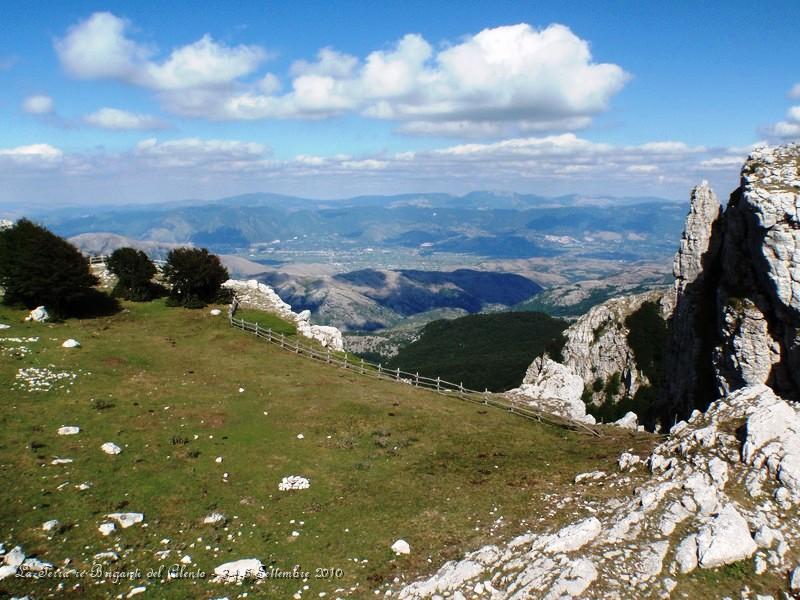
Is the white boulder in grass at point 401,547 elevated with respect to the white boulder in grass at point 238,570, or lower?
lower

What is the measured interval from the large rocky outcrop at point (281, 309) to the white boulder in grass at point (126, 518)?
114 feet

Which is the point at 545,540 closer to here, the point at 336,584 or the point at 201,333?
the point at 336,584

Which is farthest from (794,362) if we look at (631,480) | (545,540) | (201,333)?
(201,333)

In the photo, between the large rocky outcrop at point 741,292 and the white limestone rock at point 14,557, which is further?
the large rocky outcrop at point 741,292

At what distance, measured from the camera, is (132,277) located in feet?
195

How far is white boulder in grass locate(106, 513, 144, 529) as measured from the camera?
19.6m

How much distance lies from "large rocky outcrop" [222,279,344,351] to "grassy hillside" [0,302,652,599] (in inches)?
569

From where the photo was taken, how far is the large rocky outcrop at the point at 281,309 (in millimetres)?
56656

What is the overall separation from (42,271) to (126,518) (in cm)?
3970

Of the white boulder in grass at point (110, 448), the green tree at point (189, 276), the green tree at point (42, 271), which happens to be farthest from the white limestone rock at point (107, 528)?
the green tree at point (189, 276)

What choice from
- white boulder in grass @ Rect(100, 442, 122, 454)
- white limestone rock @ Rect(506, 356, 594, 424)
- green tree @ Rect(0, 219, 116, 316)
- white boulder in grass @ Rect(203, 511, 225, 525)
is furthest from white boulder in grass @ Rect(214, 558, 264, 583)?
green tree @ Rect(0, 219, 116, 316)

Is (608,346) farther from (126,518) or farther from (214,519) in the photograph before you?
(126,518)

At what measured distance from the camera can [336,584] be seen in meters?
17.0

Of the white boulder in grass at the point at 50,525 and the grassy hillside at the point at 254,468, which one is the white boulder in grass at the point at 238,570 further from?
the white boulder in grass at the point at 50,525
